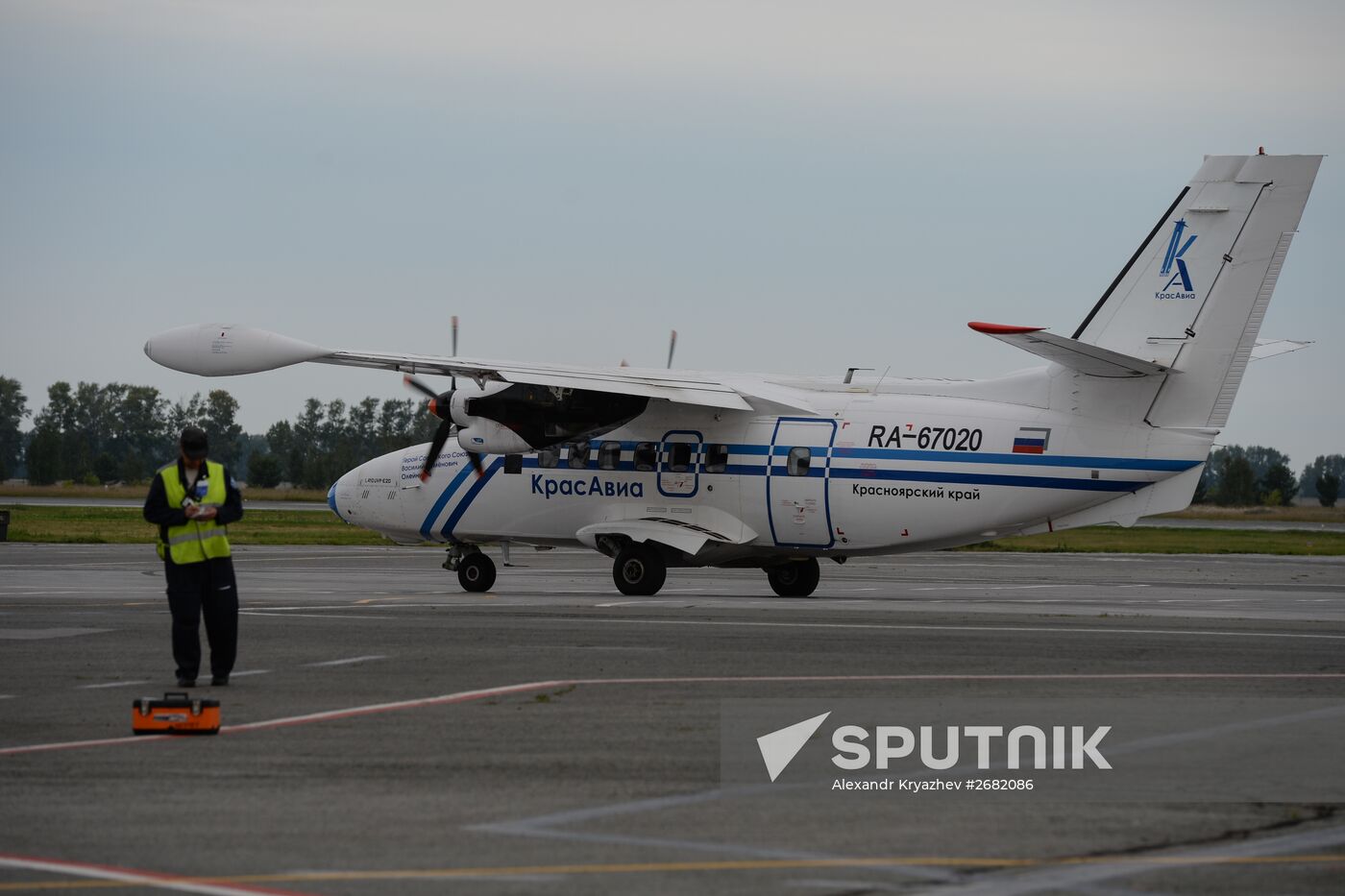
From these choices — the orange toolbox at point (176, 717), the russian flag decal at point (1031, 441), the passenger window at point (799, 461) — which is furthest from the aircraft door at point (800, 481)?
the orange toolbox at point (176, 717)

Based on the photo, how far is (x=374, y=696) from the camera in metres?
13.3

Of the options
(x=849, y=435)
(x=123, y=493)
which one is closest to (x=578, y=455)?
(x=849, y=435)

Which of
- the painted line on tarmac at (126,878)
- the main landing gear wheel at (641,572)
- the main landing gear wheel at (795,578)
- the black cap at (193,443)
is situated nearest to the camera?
the painted line on tarmac at (126,878)

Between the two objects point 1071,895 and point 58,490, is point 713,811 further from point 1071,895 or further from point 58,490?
point 58,490

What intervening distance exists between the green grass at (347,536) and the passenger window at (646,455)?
2280 cm

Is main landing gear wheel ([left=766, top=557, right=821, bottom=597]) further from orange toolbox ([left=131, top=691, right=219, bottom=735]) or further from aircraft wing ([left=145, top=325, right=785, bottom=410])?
orange toolbox ([left=131, top=691, right=219, bottom=735])

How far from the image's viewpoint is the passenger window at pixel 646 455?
2767 centimetres

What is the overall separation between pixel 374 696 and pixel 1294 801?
755cm

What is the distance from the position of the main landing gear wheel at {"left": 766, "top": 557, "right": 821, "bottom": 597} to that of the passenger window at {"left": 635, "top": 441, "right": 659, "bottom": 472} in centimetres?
291

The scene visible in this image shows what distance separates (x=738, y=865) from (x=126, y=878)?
297 cm

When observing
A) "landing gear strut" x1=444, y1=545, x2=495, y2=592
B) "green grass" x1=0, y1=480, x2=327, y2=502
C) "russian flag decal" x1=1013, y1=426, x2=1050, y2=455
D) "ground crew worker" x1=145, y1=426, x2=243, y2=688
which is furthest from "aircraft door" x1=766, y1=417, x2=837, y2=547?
"green grass" x1=0, y1=480, x2=327, y2=502

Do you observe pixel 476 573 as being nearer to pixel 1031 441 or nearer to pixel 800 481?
pixel 800 481

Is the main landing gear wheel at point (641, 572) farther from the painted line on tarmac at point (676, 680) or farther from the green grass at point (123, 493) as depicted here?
the green grass at point (123, 493)

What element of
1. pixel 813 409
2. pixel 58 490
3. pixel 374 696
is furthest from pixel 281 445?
pixel 374 696
